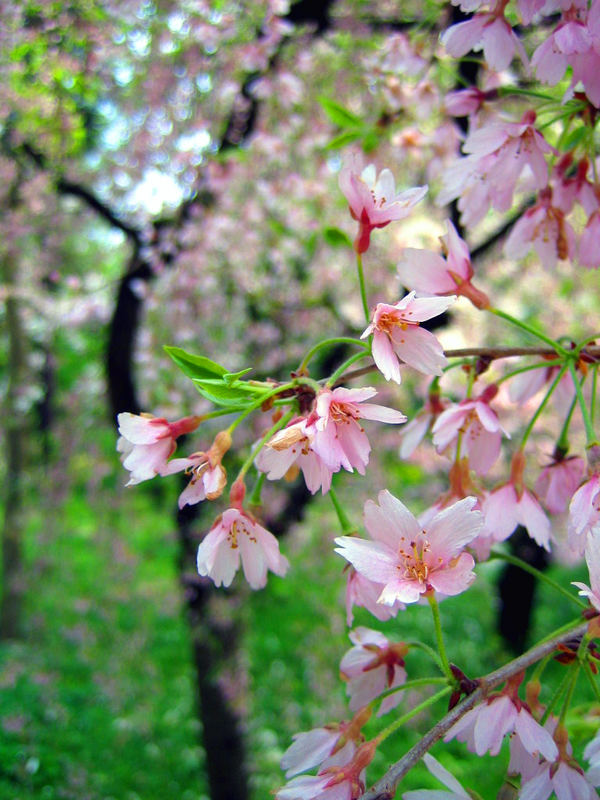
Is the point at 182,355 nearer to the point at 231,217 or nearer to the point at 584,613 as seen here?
the point at 584,613

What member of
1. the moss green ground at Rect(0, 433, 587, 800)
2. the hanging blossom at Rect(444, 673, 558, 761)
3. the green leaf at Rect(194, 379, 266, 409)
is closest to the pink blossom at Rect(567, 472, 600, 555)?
the hanging blossom at Rect(444, 673, 558, 761)

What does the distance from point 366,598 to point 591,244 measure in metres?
0.63

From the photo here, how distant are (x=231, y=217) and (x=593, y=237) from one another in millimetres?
2770

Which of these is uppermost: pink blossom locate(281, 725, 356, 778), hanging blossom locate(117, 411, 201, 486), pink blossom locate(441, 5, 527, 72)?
pink blossom locate(441, 5, 527, 72)

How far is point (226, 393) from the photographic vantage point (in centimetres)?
76

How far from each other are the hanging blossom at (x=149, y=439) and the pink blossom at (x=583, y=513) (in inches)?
17.6

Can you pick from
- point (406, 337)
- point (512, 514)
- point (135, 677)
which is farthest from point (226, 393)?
point (135, 677)

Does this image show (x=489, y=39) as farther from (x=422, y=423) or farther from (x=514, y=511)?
(x=514, y=511)

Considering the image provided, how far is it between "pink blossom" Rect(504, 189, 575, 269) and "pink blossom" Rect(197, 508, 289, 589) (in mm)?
647

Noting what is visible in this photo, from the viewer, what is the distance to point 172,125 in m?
3.42

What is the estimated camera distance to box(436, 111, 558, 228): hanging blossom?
3.24ft

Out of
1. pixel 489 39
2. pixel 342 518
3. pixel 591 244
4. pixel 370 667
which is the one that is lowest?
pixel 370 667

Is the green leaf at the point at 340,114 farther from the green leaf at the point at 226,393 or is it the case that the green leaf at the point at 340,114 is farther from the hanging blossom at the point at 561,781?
the hanging blossom at the point at 561,781

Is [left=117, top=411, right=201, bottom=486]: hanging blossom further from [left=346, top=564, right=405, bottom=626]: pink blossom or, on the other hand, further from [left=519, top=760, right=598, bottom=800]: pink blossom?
[left=519, top=760, right=598, bottom=800]: pink blossom
